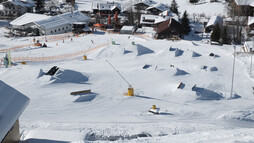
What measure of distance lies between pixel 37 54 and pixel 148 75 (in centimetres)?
1182

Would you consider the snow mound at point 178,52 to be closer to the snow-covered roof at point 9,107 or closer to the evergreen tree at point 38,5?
the snow-covered roof at point 9,107

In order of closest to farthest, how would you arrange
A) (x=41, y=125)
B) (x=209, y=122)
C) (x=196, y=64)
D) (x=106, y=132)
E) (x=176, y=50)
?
(x=106, y=132) < (x=41, y=125) < (x=209, y=122) < (x=196, y=64) < (x=176, y=50)

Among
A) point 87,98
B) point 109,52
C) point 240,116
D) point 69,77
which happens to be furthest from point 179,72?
point 69,77

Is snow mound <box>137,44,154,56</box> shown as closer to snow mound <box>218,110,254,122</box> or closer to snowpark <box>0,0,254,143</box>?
snowpark <box>0,0,254,143</box>

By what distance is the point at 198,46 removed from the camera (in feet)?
91.4

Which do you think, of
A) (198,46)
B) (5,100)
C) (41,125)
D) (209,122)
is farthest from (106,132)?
(198,46)

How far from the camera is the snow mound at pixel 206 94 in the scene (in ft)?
53.0

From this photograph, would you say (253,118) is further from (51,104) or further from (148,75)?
(51,104)

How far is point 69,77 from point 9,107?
9.32 meters

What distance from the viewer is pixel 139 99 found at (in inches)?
618

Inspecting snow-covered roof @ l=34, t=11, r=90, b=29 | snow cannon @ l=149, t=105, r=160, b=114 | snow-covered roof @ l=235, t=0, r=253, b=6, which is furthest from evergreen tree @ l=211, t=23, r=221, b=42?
snow cannon @ l=149, t=105, r=160, b=114

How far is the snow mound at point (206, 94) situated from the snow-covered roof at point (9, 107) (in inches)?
403

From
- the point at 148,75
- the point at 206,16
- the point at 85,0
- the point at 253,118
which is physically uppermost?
the point at 85,0

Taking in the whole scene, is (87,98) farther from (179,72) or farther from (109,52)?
(109,52)
